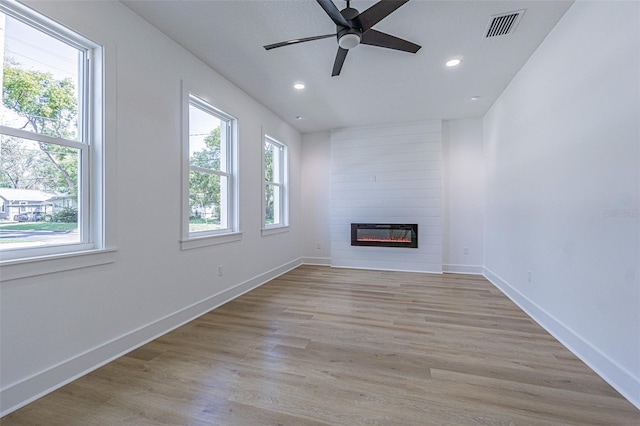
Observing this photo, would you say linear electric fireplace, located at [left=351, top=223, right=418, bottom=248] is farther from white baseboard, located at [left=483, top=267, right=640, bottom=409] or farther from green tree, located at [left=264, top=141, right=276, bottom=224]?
white baseboard, located at [left=483, top=267, right=640, bottom=409]

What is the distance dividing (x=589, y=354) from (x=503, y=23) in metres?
2.69

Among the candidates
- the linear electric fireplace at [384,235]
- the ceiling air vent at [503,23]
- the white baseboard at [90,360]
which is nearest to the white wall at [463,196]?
the linear electric fireplace at [384,235]

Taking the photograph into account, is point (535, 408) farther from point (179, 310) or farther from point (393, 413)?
point (179, 310)

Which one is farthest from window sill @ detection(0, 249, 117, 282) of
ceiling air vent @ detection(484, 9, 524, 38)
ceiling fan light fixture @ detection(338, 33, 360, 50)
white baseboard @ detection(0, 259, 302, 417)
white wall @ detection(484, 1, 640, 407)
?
ceiling air vent @ detection(484, 9, 524, 38)

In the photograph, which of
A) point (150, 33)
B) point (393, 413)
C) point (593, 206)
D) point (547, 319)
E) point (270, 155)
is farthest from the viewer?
point (270, 155)

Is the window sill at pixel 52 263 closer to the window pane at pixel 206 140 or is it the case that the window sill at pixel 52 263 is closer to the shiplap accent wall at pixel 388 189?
the window pane at pixel 206 140

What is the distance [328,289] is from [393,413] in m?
2.44

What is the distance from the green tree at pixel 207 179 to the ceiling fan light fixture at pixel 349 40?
191cm

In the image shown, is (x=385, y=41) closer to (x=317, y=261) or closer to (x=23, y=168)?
(x=23, y=168)

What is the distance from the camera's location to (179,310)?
2.69 metres

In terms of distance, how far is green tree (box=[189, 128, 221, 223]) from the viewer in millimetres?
2998

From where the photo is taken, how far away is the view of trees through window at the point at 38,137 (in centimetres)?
163

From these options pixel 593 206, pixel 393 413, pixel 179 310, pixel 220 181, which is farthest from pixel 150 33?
pixel 593 206

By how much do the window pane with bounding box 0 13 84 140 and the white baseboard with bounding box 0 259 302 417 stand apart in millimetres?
→ 1517
